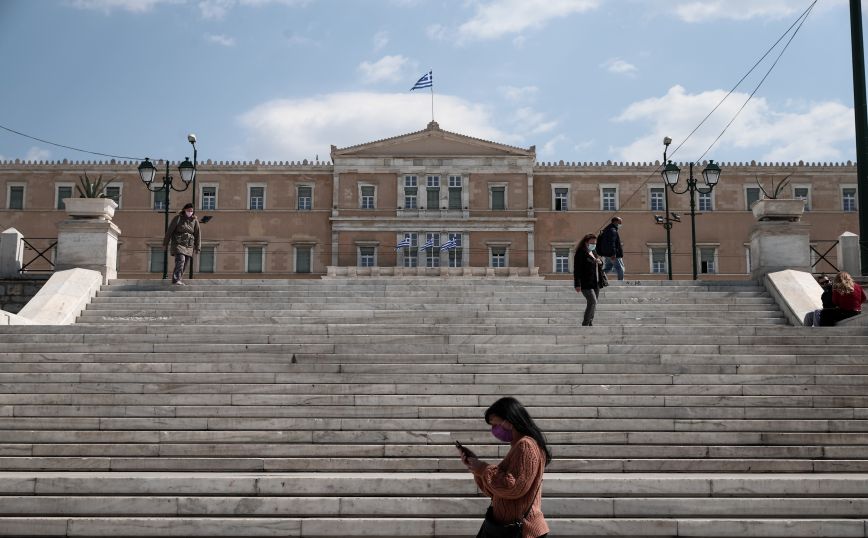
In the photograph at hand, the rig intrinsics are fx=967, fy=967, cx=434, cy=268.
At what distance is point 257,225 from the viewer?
168 ft

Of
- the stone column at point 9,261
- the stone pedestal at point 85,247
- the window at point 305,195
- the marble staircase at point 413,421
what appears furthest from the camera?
the window at point 305,195

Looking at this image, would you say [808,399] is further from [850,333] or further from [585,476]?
[585,476]

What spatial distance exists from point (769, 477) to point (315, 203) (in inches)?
1735

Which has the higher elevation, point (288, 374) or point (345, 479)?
point (288, 374)

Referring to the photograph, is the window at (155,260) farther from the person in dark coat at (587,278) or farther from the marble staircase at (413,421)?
the person in dark coat at (587,278)

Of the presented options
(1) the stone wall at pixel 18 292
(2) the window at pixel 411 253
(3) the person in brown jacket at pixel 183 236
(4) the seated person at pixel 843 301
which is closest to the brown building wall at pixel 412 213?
(2) the window at pixel 411 253

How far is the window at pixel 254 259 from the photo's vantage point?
166ft

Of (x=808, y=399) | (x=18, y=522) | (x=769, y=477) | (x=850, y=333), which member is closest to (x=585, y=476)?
(x=769, y=477)

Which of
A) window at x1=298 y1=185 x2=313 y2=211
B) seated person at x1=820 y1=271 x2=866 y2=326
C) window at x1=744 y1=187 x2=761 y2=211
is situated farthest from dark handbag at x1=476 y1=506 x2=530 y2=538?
window at x1=744 y1=187 x2=761 y2=211

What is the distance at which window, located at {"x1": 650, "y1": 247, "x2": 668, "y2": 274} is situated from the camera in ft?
163

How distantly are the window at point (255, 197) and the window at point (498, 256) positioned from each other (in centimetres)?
1244

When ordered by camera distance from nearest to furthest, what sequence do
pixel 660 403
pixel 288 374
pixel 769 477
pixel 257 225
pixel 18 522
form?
1. pixel 18 522
2. pixel 769 477
3. pixel 660 403
4. pixel 288 374
5. pixel 257 225

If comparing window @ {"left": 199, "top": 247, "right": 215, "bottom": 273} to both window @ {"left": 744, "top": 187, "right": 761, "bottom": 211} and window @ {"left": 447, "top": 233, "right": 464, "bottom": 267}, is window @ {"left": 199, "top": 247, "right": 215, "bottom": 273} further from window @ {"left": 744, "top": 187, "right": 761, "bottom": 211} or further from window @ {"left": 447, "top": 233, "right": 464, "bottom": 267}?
window @ {"left": 744, "top": 187, "right": 761, "bottom": 211}

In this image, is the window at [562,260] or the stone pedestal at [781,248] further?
the window at [562,260]
